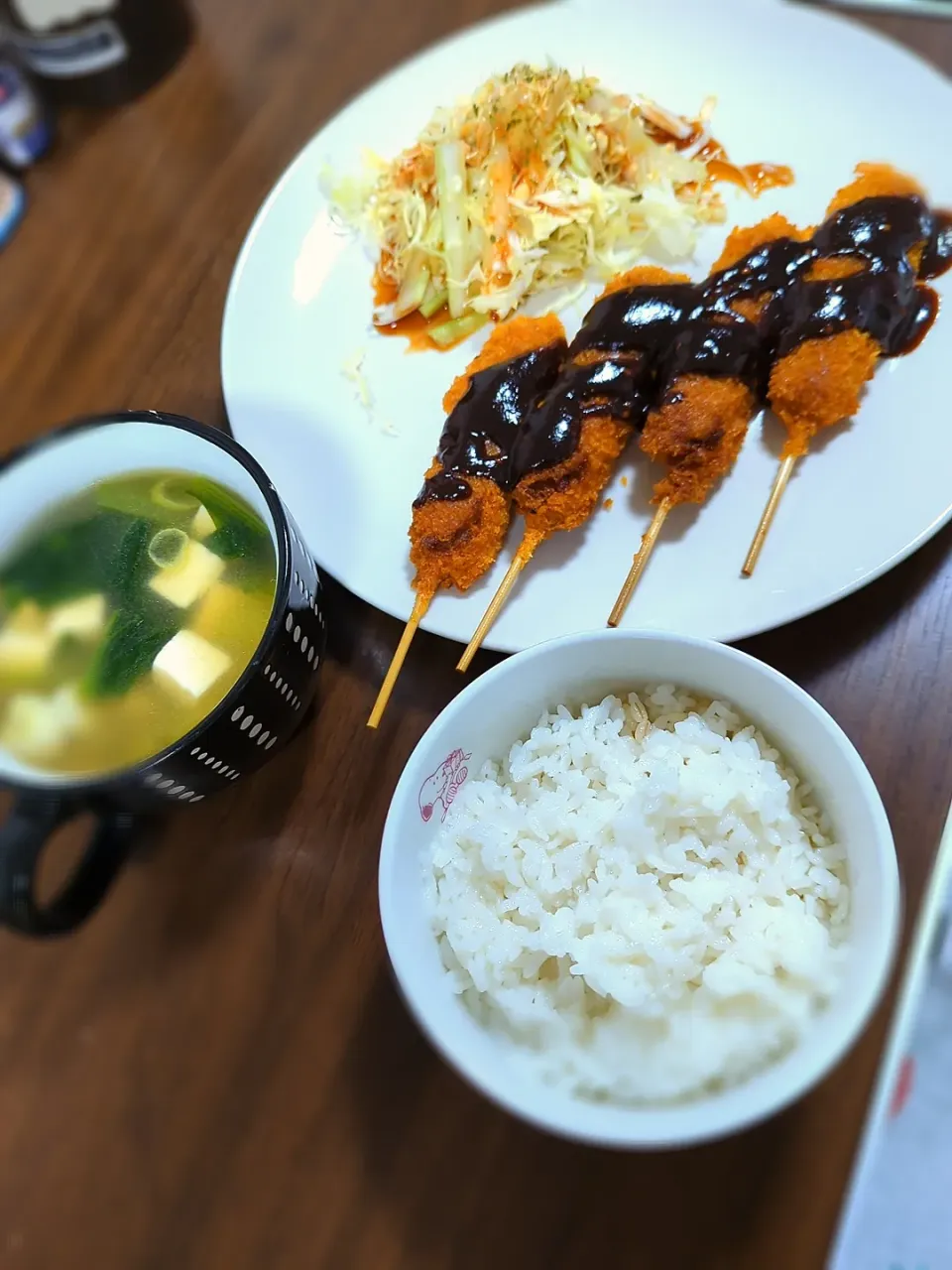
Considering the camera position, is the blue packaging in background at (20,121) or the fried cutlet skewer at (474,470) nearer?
the fried cutlet skewer at (474,470)

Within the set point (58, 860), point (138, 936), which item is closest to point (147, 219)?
point (58, 860)

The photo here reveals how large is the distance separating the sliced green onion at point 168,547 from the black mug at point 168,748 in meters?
0.09

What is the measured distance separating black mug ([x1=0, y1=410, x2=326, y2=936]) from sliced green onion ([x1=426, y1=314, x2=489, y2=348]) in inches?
21.1

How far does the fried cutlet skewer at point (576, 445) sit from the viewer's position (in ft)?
4.36

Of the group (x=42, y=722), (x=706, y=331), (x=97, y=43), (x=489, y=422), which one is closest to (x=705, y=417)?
(x=706, y=331)

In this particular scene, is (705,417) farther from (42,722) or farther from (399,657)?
(42,722)

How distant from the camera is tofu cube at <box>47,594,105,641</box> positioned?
125 centimetres

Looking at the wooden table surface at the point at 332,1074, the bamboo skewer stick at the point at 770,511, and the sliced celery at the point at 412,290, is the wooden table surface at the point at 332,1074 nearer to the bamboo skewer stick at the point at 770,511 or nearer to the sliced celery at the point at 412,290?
the bamboo skewer stick at the point at 770,511

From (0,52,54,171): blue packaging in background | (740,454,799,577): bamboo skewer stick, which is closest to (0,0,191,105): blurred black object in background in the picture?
(0,52,54,171): blue packaging in background

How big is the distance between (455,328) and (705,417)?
1.69 feet

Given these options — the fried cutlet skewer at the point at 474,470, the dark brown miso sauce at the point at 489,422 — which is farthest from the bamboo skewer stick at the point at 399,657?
the dark brown miso sauce at the point at 489,422

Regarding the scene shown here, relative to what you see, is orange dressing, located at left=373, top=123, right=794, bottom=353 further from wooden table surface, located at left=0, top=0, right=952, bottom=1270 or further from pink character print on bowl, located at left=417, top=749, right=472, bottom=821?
pink character print on bowl, located at left=417, top=749, right=472, bottom=821

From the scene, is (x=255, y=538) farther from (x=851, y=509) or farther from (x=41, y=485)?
(x=851, y=509)

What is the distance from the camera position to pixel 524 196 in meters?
1.75
